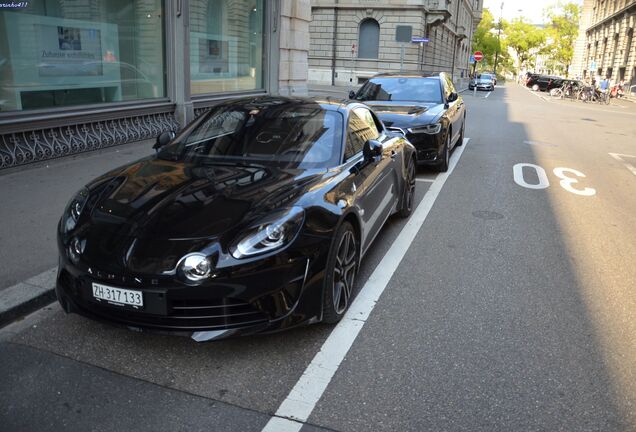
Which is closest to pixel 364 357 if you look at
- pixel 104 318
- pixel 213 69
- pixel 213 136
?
pixel 104 318

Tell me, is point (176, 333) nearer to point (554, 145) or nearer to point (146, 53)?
point (146, 53)

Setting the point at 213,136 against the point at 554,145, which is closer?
the point at 213,136

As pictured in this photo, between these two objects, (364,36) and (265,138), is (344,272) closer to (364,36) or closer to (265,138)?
(265,138)

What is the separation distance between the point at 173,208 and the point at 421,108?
671 centimetres

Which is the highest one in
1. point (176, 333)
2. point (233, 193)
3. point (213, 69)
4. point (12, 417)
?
point (213, 69)

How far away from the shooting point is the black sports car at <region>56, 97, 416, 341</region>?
3098 mm

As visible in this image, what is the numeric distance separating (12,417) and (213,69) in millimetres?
11132

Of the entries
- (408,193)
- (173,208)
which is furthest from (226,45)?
(173,208)

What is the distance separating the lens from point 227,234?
319 cm

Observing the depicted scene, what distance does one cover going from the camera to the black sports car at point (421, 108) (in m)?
8.77

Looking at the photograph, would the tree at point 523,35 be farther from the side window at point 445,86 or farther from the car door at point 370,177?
the car door at point 370,177

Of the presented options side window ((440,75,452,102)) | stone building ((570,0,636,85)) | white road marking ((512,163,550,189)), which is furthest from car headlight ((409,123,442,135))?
stone building ((570,0,636,85))

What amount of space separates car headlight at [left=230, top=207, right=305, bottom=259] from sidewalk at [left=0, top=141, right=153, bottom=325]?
194 cm

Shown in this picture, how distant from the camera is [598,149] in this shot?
13945mm
